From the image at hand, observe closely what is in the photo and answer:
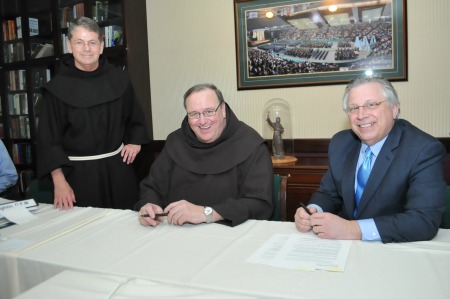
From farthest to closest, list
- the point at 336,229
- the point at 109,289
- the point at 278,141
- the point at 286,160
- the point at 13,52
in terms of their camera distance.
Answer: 1. the point at 13,52
2. the point at 278,141
3. the point at 286,160
4. the point at 336,229
5. the point at 109,289

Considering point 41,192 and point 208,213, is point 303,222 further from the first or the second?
point 41,192

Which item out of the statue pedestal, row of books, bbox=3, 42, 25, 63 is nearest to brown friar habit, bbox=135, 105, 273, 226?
the statue pedestal

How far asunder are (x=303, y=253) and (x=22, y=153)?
513cm

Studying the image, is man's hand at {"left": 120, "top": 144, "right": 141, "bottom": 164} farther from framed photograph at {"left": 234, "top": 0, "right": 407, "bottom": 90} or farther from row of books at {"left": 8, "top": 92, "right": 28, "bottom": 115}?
row of books at {"left": 8, "top": 92, "right": 28, "bottom": 115}

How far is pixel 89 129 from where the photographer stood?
257cm

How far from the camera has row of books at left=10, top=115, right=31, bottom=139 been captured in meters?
5.28

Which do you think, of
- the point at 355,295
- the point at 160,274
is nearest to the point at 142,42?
the point at 160,274

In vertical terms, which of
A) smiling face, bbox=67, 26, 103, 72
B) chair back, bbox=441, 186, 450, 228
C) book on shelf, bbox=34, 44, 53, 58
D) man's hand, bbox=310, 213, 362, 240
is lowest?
chair back, bbox=441, 186, 450, 228

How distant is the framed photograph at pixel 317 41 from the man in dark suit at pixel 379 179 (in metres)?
1.84

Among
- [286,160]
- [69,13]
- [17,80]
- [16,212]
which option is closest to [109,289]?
[16,212]

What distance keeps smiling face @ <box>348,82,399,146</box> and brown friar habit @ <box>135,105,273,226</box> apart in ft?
1.93

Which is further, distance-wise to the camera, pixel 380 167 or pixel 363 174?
pixel 363 174

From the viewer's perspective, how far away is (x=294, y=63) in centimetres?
386

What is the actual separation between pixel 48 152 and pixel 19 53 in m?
3.55
